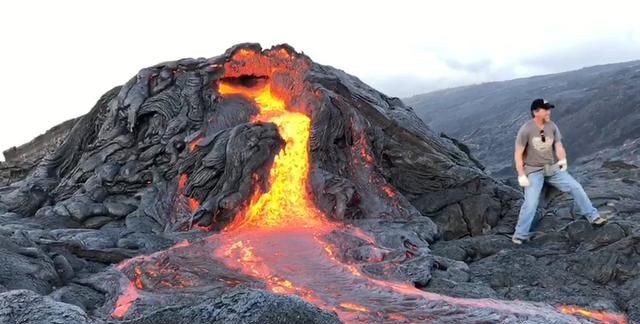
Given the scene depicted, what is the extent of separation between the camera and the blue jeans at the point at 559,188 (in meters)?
10.0

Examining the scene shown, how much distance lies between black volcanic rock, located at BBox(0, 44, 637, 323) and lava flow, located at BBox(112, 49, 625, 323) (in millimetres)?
78

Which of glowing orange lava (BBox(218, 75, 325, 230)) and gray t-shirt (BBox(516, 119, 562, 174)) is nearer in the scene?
gray t-shirt (BBox(516, 119, 562, 174))

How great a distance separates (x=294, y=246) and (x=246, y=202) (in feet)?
7.14

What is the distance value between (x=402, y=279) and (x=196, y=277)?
122 inches

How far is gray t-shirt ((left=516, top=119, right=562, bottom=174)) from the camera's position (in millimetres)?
10102

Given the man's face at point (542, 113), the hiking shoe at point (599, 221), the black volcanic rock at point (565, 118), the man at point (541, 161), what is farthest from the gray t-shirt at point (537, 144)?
the black volcanic rock at point (565, 118)

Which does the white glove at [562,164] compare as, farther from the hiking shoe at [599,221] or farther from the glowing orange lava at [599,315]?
the glowing orange lava at [599,315]

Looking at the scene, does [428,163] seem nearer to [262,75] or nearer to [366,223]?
[366,223]

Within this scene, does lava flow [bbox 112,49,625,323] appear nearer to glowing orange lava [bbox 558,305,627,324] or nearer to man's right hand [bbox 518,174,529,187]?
glowing orange lava [bbox 558,305,627,324]

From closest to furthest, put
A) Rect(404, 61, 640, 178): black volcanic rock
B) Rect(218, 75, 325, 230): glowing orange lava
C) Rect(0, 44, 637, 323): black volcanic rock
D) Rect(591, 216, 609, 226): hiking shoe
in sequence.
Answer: Rect(0, 44, 637, 323): black volcanic rock → Rect(591, 216, 609, 226): hiking shoe → Rect(218, 75, 325, 230): glowing orange lava → Rect(404, 61, 640, 178): black volcanic rock

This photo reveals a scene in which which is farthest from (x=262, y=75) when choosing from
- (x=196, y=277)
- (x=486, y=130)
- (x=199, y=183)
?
(x=486, y=130)

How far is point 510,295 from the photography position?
836 cm

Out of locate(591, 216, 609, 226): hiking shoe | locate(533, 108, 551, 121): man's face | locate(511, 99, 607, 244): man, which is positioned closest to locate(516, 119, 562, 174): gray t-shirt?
locate(511, 99, 607, 244): man

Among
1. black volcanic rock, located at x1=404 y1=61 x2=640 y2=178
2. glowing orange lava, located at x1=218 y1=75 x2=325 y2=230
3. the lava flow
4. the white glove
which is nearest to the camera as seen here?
the lava flow
